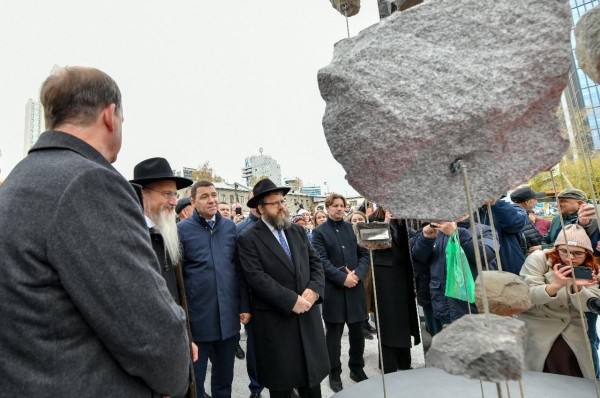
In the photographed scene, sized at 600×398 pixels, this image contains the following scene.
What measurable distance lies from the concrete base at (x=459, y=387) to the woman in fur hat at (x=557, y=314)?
63 cm

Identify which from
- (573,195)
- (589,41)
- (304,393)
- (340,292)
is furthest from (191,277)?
(573,195)

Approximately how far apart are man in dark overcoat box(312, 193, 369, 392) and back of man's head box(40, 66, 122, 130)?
2.86 metres

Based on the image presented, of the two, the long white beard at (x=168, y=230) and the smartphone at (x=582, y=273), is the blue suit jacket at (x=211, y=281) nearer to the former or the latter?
the long white beard at (x=168, y=230)

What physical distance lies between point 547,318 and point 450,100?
7.30 ft

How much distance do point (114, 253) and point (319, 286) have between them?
2129mm

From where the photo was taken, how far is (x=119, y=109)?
1.27m

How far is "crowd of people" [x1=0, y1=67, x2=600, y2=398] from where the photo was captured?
0.95 metres

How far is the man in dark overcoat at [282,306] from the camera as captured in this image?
2.61 metres

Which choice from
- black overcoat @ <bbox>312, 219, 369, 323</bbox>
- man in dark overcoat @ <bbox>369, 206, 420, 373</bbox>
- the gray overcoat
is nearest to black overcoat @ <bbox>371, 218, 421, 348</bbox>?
man in dark overcoat @ <bbox>369, 206, 420, 373</bbox>

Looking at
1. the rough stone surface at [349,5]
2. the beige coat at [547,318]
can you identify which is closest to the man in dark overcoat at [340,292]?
the beige coat at [547,318]

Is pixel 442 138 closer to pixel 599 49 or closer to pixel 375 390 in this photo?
pixel 599 49

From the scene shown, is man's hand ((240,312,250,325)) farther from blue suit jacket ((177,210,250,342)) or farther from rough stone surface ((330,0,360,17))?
rough stone surface ((330,0,360,17))

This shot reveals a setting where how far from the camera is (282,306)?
8.54ft

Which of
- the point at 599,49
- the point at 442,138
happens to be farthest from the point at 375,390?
the point at 599,49
